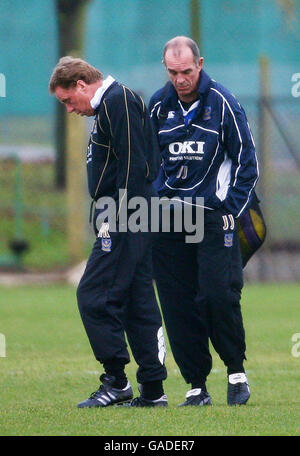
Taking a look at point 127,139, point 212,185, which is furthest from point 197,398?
point 127,139

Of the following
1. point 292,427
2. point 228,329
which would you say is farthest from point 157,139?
point 292,427

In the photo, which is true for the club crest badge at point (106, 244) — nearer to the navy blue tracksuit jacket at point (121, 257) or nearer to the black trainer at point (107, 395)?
the navy blue tracksuit jacket at point (121, 257)

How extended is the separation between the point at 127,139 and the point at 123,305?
937mm

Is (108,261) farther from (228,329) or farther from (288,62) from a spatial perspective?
(288,62)

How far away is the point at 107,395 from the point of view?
262 inches

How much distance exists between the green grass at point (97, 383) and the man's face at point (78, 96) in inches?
65.5

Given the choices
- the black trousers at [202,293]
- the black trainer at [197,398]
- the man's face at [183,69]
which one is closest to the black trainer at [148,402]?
the black trainer at [197,398]

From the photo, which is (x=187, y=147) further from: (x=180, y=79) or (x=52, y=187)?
(x=52, y=187)

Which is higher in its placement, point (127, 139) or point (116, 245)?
point (127, 139)

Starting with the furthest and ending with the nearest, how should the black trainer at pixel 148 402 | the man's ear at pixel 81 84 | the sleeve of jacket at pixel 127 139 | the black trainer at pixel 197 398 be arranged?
the black trainer at pixel 197 398
the black trainer at pixel 148 402
the man's ear at pixel 81 84
the sleeve of jacket at pixel 127 139

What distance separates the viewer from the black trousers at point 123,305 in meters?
6.50

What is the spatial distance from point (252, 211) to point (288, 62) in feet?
31.9

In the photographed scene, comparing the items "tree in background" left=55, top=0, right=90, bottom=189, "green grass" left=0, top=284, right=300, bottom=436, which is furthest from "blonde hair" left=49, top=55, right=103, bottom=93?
"tree in background" left=55, top=0, right=90, bottom=189

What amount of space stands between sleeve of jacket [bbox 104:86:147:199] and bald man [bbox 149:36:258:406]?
39 centimetres
